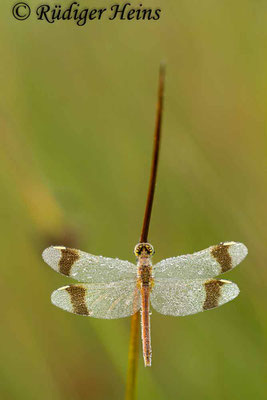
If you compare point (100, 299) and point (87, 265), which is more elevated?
point (87, 265)

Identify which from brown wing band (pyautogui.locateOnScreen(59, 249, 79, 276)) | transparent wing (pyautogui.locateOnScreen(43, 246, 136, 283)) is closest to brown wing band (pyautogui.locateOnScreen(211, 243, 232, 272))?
transparent wing (pyautogui.locateOnScreen(43, 246, 136, 283))

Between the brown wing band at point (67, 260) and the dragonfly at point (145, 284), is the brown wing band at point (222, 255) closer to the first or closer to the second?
the dragonfly at point (145, 284)

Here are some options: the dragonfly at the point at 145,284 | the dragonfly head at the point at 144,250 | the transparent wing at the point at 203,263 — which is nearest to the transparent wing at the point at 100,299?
the dragonfly at the point at 145,284

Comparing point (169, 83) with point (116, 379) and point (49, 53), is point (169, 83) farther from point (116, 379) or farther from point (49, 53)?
point (116, 379)

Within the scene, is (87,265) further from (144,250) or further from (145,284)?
(144,250)

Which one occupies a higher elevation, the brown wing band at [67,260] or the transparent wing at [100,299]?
the brown wing band at [67,260]

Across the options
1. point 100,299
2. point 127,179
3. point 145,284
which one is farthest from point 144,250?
point 127,179

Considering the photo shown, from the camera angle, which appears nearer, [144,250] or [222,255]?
[144,250]
